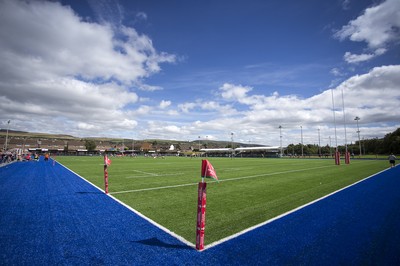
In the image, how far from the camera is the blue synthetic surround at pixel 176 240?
4.45m

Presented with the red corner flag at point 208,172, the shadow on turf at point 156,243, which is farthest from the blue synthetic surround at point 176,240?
the red corner flag at point 208,172

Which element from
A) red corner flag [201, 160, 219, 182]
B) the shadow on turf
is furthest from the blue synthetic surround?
red corner flag [201, 160, 219, 182]

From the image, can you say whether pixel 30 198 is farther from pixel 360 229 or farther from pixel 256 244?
pixel 360 229

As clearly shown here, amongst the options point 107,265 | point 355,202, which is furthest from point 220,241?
point 355,202

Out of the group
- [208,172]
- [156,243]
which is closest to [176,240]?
[156,243]

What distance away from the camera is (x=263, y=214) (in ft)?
24.8

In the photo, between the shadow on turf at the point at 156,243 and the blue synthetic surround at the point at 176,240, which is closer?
the blue synthetic surround at the point at 176,240

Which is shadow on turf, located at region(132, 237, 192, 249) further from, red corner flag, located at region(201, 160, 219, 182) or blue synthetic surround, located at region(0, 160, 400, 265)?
red corner flag, located at region(201, 160, 219, 182)

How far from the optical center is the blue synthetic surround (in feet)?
14.6

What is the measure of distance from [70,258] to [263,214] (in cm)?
581

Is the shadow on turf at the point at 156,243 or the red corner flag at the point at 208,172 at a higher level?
the red corner flag at the point at 208,172

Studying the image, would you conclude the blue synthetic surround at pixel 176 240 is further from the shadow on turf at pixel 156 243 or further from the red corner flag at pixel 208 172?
the red corner flag at pixel 208 172

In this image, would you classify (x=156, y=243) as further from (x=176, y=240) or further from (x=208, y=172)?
(x=208, y=172)

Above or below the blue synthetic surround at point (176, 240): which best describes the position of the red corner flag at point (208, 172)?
above
